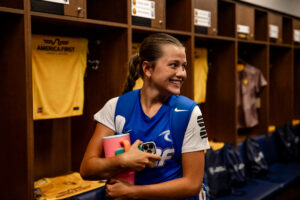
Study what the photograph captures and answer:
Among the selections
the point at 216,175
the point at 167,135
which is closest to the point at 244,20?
the point at 216,175

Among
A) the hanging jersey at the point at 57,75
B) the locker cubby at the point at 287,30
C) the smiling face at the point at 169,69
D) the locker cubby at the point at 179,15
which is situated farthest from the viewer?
the locker cubby at the point at 287,30

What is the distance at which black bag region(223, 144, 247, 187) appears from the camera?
3141 mm

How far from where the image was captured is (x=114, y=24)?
7.04 ft

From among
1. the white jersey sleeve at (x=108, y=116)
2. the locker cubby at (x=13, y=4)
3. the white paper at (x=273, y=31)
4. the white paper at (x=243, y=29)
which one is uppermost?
the white paper at (x=273, y=31)

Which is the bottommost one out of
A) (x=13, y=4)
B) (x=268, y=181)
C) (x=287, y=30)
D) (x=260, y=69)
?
(x=268, y=181)

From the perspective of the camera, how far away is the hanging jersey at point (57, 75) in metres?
2.10

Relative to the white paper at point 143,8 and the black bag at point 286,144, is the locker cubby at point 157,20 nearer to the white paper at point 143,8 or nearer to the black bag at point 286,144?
the white paper at point 143,8

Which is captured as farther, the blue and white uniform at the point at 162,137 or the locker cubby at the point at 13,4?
the locker cubby at the point at 13,4

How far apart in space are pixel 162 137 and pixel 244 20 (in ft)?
8.93

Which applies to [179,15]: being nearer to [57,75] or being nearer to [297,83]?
[57,75]

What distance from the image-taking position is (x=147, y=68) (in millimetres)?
1229

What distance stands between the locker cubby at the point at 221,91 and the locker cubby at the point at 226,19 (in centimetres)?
13

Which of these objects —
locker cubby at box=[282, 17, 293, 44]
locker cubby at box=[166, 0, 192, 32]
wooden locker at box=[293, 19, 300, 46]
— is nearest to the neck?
locker cubby at box=[166, 0, 192, 32]

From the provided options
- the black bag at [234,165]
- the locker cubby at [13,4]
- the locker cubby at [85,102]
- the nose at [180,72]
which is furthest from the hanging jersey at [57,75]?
the black bag at [234,165]
